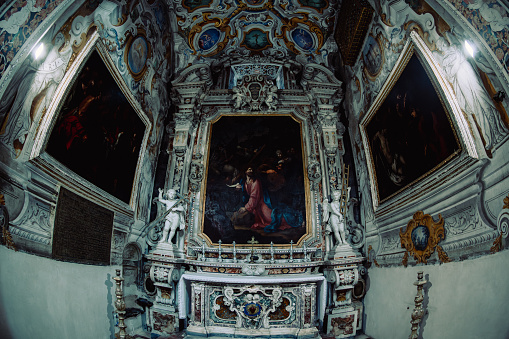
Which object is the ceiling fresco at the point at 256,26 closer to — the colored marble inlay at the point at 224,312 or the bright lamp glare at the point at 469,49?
the bright lamp glare at the point at 469,49

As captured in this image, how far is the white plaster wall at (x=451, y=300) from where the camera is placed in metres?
4.12

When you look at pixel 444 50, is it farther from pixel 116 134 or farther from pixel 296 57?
pixel 116 134

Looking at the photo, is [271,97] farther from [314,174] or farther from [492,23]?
[492,23]

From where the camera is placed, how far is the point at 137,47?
7.60m

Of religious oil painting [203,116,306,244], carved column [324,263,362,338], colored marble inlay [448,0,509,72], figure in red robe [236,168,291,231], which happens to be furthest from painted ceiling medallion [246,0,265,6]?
carved column [324,263,362,338]

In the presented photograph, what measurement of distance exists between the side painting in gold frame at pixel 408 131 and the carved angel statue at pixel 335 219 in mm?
947

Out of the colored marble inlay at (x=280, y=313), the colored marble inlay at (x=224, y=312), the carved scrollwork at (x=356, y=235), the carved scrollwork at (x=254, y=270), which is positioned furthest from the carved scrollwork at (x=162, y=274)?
the carved scrollwork at (x=356, y=235)

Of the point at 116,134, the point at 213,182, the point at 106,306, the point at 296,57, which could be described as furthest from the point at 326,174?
the point at 106,306

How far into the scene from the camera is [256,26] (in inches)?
365

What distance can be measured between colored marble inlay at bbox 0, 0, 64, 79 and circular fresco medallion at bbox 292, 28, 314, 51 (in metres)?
6.39

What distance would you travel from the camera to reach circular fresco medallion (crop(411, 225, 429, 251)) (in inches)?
228

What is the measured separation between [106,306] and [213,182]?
3849mm

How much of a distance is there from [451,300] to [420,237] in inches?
48.2

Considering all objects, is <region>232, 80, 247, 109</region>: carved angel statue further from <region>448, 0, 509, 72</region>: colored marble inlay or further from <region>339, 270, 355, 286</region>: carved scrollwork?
<region>448, 0, 509, 72</region>: colored marble inlay
